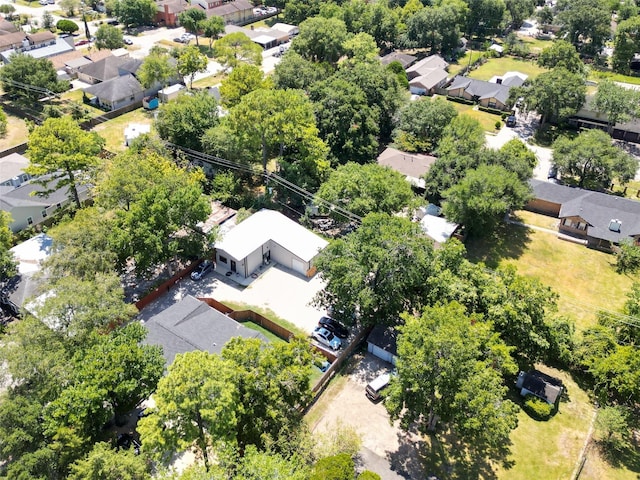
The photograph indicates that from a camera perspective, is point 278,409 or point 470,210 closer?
point 278,409

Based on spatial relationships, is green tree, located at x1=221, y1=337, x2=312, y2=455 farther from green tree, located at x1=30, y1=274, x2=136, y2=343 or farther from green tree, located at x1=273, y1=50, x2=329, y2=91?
green tree, located at x1=273, y1=50, x2=329, y2=91

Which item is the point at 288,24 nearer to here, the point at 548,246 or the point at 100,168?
the point at 100,168

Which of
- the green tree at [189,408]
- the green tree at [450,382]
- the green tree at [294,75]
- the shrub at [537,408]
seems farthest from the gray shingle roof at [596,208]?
the green tree at [189,408]

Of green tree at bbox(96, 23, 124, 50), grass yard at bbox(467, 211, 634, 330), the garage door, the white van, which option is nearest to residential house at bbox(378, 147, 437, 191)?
grass yard at bbox(467, 211, 634, 330)

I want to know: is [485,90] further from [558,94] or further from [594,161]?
[594,161]

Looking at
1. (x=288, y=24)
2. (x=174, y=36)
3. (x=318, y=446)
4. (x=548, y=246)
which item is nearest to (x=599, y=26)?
(x=288, y=24)

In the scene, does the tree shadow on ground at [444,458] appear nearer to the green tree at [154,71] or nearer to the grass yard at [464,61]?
the green tree at [154,71]

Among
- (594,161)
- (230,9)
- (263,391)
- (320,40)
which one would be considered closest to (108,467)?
(263,391)
